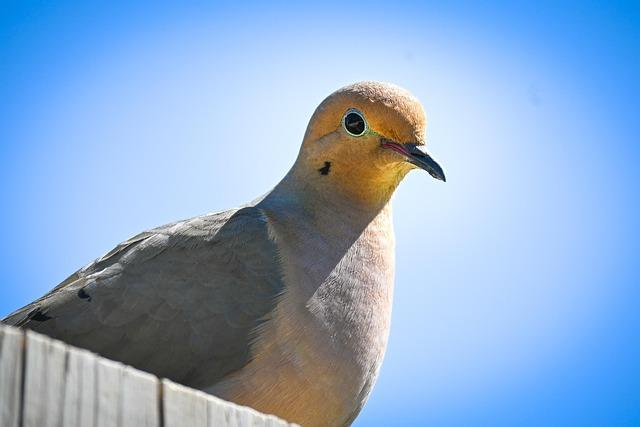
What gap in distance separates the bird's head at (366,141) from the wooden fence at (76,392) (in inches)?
119

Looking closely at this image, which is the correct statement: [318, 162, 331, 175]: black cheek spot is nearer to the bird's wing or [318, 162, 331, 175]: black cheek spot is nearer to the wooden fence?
the bird's wing

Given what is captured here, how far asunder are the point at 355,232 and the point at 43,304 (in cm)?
176

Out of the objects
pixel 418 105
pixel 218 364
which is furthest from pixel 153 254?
pixel 418 105

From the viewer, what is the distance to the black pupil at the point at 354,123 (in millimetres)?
5332

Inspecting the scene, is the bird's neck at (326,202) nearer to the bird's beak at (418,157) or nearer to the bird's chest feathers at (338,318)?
the bird's chest feathers at (338,318)

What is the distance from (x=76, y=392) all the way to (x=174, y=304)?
2563 mm

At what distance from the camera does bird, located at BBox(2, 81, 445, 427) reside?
4.58 metres

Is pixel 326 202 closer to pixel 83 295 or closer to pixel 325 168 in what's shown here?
pixel 325 168

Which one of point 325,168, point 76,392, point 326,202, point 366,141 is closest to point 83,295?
point 326,202

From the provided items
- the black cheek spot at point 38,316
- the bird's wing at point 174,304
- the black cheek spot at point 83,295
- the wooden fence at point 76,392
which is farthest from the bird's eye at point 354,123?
the wooden fence at point 76,392

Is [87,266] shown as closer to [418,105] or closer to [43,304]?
[43,304]

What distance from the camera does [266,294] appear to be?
4.74 meters

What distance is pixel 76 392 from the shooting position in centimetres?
218

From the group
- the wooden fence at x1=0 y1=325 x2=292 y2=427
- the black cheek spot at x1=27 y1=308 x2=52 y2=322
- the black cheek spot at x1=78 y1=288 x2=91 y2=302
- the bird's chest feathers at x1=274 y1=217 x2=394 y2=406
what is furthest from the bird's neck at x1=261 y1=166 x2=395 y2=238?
the wooden fence at x1=0 y1=325 x2=292 y2=427
